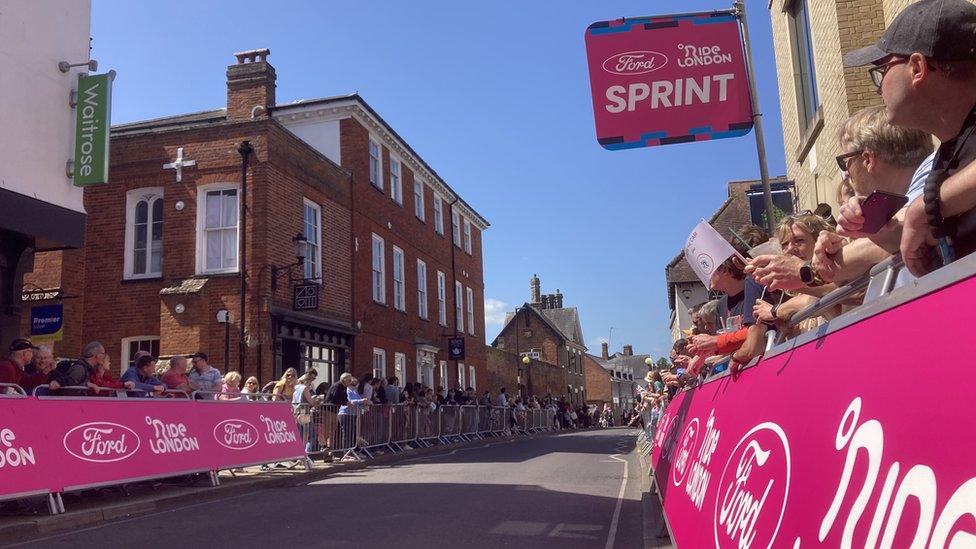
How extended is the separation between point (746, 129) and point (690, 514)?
4694 mm

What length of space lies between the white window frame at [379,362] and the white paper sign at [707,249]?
2033cm

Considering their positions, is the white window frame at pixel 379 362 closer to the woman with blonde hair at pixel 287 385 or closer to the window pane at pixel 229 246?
the window pane at pixel 229 246

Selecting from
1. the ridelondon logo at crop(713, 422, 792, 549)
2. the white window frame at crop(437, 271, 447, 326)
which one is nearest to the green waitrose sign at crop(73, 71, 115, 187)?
the ridelondon logo at crop(713, 422, 792, 549)

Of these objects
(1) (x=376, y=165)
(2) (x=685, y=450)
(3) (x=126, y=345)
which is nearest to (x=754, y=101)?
(2) (x=685, y=450)

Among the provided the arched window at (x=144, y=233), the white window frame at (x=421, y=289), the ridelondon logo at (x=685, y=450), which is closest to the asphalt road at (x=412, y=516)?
the ridelondon logo at (x=685, y=450)

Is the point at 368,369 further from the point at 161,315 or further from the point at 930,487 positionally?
the point at 930,487

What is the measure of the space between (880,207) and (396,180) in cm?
2744

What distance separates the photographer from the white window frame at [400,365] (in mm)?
26808

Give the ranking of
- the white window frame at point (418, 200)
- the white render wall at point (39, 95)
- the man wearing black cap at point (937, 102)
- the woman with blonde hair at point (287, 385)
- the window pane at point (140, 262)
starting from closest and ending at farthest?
the man wearing black cap at point (937, 102), the white render wall at point (39, 95), the woman with blonde hair at point (287, 385), the window pane at point (140, 262), the white window frame at point (418, 200)

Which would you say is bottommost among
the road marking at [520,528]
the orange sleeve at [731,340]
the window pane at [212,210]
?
the road marking at [520,528]

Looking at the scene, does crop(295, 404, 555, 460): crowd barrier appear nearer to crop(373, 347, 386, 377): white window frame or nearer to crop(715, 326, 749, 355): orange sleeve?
crop(373, 347, 386, 377): white window frame

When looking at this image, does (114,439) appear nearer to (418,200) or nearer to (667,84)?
(667,84)

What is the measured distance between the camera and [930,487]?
1.39 metres

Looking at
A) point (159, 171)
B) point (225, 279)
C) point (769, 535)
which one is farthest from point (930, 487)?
point (159, 171)
